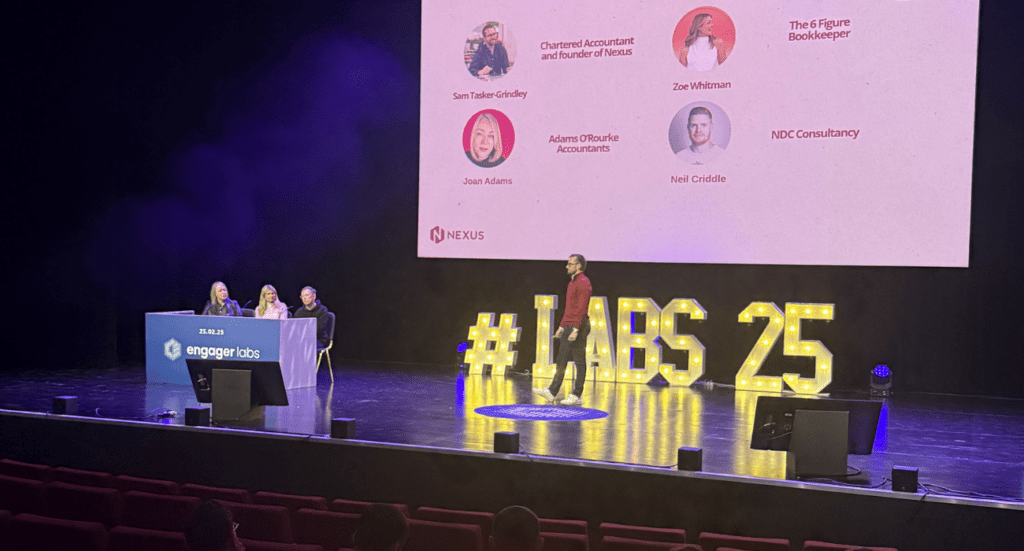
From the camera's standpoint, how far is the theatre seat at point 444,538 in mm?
3551

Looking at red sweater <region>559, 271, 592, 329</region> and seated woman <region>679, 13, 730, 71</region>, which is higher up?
seated woman <region>679, 13, 730, 71</region>

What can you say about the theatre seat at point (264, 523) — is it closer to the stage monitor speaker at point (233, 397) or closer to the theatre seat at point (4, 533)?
the theatre seat at point (4, 533)

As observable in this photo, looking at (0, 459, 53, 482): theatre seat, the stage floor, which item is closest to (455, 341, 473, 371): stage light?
the stage floor

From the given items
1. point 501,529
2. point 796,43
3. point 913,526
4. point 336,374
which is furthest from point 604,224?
point 501,529

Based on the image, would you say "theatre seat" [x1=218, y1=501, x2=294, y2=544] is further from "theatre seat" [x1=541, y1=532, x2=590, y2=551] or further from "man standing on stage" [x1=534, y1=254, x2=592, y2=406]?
"man standing on stage" [x1=534, y1=254, x2=592, y2=406]

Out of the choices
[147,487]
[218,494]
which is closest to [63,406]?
[147,487]

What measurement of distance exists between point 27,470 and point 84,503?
0.97m

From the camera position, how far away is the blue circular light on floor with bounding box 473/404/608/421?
736 centimetres

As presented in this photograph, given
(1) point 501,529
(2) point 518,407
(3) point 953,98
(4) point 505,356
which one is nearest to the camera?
(1) point 501,529

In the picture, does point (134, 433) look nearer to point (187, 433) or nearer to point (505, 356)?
point (187, 433)

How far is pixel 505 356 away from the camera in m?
10.5

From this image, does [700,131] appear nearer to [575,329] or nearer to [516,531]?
[575,329]

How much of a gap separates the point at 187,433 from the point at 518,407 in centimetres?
280

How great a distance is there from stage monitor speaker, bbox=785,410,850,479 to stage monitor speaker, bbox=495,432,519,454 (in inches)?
60.5
